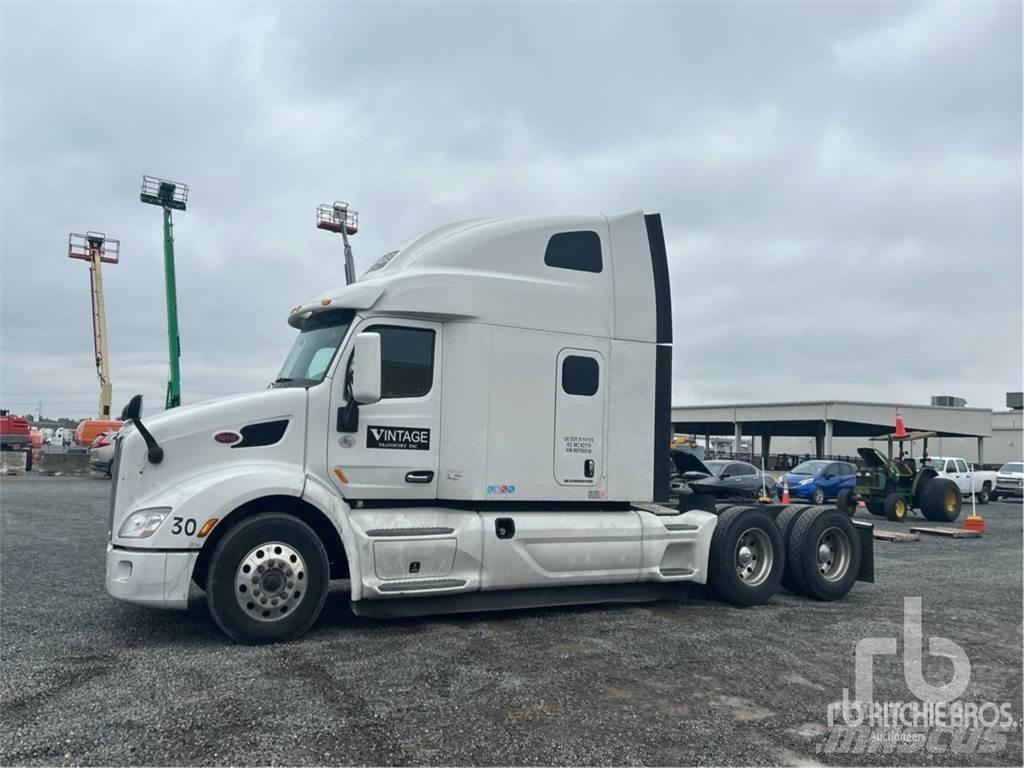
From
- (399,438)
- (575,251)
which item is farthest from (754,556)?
(399,438)

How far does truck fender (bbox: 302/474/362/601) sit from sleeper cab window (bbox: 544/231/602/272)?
2978 mm

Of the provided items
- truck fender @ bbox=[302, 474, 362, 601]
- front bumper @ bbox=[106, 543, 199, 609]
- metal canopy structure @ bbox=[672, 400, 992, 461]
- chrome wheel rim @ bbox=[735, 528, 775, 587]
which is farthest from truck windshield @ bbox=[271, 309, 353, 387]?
metal canopy structure @ bbox=[672, 400, 992, 461]

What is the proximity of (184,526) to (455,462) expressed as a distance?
2268mm

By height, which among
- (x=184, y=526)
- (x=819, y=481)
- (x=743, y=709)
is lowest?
(x=819, y=481)

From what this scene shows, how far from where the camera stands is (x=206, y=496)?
626cm

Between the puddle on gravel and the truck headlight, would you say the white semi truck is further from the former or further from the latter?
the puddle on gravel

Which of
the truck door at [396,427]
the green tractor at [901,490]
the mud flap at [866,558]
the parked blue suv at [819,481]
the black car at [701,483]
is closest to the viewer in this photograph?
the truck door at [396,427]

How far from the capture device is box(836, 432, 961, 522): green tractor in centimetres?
2116

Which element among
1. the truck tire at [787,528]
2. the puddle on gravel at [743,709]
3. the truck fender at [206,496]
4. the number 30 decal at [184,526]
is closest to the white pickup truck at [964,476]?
the truck tire at [787,528]

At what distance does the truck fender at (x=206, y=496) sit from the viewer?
20.3 feet

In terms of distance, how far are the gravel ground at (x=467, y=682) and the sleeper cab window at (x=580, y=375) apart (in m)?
2.11

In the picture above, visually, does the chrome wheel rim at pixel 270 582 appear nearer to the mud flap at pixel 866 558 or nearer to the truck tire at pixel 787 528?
the truck tire at pixel 787 528

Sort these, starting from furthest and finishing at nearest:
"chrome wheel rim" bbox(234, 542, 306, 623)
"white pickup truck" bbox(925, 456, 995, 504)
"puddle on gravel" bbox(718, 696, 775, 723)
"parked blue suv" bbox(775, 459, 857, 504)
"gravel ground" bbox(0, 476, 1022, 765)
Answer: "white pickup truck" bbox(925, 456, 995, 504) < "parked blue suv" bbox(775, 459, 857, 504) < "chrome wheel rim" bbox(234, 542, 306, 623) < "puddle on gravel" bbox(718, 696, 775, 723) < "gravel ground" bbox(0, 476, 1022, 765)

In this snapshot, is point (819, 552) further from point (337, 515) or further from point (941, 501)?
point (941, 501)
